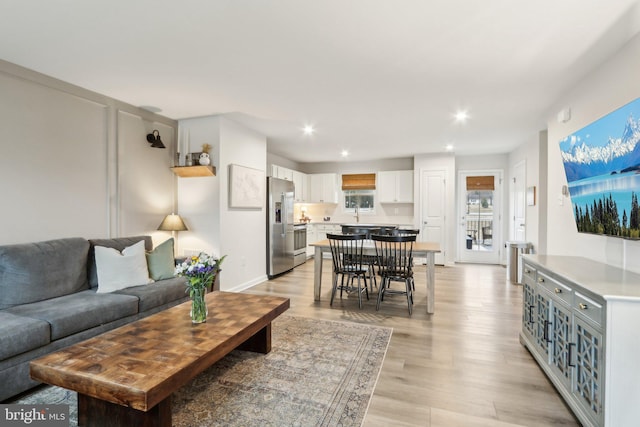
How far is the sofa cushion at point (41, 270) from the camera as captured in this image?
249 cm

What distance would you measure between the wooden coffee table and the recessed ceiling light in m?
3.68

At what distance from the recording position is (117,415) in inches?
63.1

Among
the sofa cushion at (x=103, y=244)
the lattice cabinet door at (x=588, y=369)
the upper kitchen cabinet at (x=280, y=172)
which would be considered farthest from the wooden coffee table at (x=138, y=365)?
Result: the upper kitchen cabinet at (x=280, y=172)

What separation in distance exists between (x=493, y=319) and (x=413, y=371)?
170cm

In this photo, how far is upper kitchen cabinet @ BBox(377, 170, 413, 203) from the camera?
7.37 metres

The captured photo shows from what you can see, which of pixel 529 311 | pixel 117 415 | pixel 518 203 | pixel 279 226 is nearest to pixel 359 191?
pixel 279 226

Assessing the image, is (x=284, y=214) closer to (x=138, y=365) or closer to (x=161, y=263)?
(x=161, y=263)

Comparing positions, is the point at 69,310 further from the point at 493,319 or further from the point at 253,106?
the point at 493,319

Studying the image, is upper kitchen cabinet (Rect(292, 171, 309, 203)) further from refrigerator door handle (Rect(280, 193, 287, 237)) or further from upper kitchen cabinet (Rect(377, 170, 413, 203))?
upper kitchen cabinet (Rect(377, 170, 413, 203))

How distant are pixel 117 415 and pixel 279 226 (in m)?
4.22

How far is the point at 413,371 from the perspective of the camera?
2.39 meters

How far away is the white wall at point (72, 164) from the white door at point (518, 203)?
623cm

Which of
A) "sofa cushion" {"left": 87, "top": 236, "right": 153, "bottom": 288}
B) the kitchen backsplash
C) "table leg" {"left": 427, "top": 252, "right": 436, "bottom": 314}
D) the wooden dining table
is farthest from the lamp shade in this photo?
the kitchen backsplash

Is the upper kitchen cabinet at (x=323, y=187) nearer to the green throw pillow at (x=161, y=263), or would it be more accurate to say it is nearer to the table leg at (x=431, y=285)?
the table leg at (x=431, y=285)
